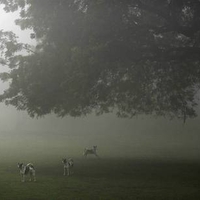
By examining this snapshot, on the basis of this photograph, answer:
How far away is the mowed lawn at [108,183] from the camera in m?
13.4

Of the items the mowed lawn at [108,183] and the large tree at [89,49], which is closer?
the mowed lawn at [108,183]

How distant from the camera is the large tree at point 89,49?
19516 mm

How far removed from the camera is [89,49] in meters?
18.9

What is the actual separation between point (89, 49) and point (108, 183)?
6614 millimetres

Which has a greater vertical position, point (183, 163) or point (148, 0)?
point (148, 0)

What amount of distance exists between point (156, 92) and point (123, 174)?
10.5 m

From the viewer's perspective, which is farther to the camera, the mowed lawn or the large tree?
the large tree

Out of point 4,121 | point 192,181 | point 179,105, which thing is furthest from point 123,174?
point 4,121

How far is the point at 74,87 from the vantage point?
19672 millimetres

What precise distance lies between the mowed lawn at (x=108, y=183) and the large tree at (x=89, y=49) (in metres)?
4.27

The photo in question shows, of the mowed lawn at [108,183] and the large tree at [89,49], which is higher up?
the large tree at [89,49]

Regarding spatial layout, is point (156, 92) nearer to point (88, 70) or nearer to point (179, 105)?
point (179, 105)

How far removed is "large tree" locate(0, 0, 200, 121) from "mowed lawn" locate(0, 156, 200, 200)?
4.27 meters

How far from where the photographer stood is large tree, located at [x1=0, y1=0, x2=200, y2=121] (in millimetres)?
19516
